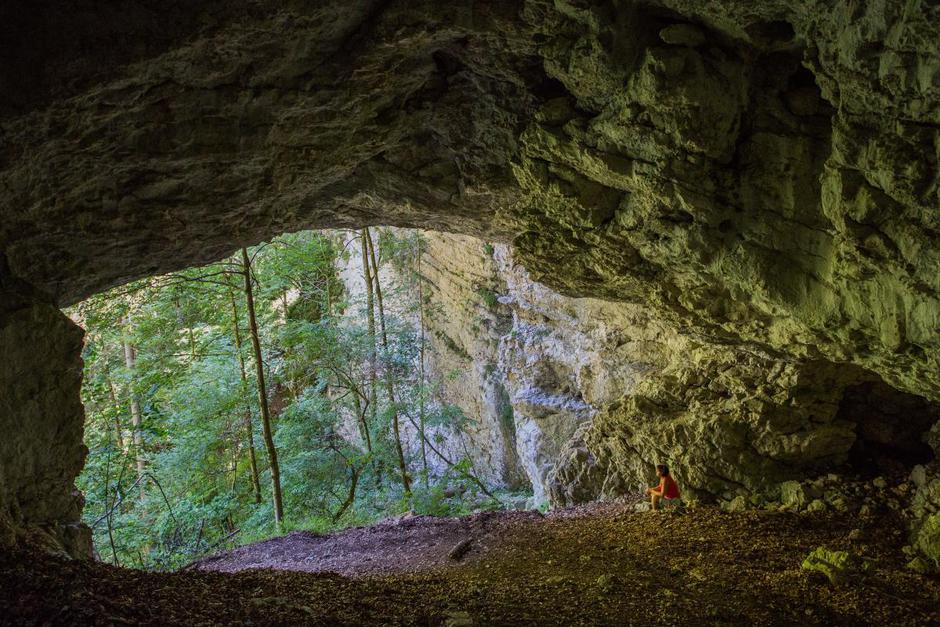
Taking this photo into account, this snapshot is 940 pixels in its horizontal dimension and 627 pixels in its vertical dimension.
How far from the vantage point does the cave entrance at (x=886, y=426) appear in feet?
24.3

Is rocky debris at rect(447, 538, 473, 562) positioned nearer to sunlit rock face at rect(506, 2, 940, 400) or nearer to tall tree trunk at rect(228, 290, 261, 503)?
sunlit rock face at rect(506, 2, 940, 400)

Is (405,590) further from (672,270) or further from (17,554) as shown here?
(672,270)

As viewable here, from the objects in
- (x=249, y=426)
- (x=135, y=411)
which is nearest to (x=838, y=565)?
(x=249, y=426)

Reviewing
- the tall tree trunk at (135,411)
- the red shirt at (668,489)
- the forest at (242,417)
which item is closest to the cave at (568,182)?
the red shirt at (668,489)

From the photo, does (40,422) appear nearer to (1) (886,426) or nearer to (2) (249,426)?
(2) (249,426)

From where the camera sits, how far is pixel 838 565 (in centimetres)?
541

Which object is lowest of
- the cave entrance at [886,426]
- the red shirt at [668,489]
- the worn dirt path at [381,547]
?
the worn dirt path at [381,547]

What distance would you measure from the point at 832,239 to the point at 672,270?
1726 millimetres

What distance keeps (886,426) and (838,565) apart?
306cm

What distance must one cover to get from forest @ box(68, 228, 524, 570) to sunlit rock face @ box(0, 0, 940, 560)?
199 inches

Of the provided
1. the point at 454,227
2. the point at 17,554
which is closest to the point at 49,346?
the point at 17,554

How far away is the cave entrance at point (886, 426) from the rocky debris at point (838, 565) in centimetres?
222

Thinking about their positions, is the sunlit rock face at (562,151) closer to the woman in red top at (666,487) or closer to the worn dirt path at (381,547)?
the woman in red top at (666,487)

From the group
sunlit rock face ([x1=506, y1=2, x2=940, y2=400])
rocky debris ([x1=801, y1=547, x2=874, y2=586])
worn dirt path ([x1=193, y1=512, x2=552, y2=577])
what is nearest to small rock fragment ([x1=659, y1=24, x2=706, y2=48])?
sunlit rock face ([x1=506, y1=2, x2=940, y2=400])
